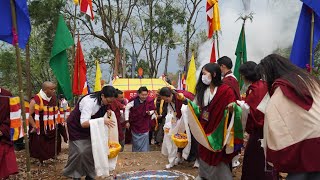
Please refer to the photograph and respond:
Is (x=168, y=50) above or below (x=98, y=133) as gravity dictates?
above

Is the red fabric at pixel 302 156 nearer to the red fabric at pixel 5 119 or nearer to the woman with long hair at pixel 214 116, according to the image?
the woman with long hair at pixel 214 116

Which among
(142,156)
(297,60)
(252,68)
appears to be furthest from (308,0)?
(142,156)

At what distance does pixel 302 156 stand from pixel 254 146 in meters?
2.01

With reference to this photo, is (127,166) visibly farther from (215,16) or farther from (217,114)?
(215,16)

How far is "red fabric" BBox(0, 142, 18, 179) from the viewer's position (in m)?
5.30

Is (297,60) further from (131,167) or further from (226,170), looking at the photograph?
(131,167)

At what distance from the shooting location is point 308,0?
16.6 feet

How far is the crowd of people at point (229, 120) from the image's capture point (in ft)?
9.71

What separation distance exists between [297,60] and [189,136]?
2.50m

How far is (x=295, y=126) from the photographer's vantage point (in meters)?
2.96

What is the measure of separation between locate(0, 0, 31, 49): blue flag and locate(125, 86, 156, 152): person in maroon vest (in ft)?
17.2

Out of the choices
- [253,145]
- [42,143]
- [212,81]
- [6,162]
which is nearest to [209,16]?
[212,81]

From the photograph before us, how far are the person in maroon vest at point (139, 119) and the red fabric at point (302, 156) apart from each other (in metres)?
6.92

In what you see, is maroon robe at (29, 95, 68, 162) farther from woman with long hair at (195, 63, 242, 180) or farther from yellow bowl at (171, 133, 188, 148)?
woman with long hair at (195, 63, 242, 180)
